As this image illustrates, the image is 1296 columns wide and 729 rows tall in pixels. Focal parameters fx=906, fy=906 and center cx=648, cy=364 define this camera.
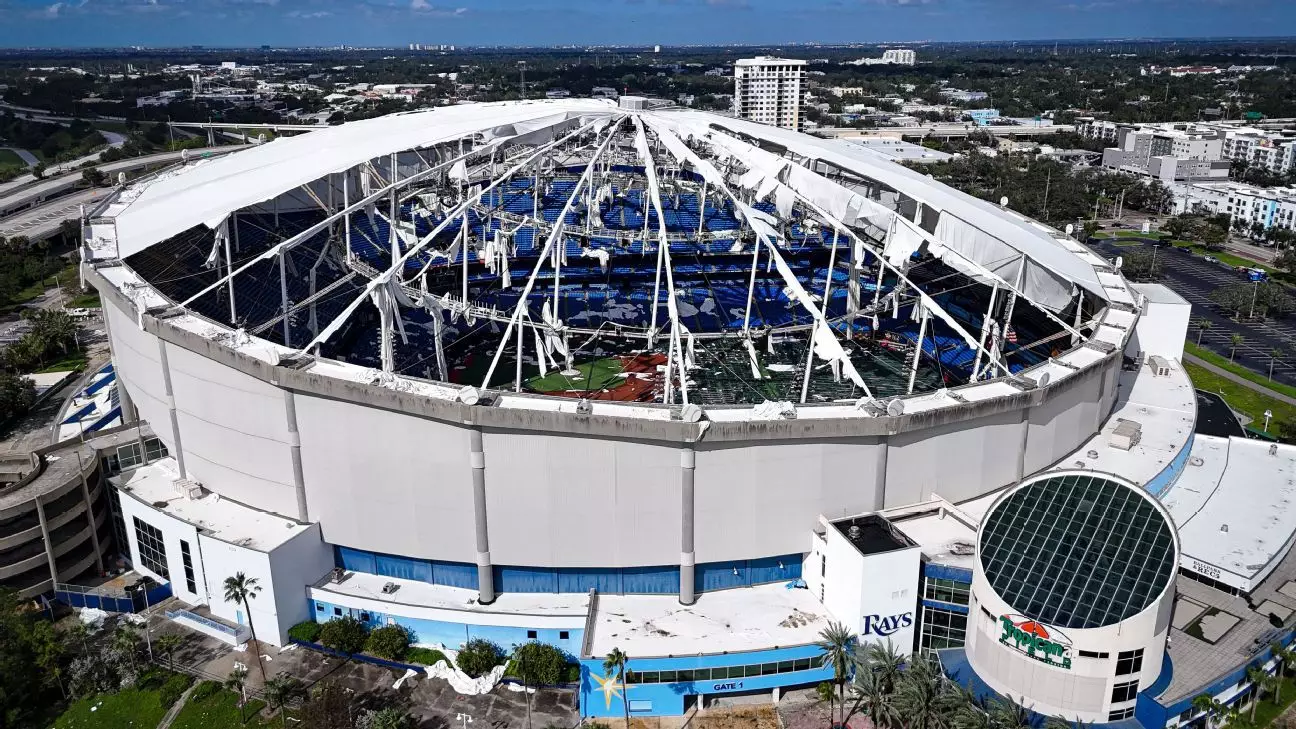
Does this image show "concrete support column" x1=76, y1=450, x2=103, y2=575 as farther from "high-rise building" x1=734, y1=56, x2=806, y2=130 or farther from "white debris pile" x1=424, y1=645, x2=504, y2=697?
"high-rise building" x1=734, y1=56, x2=806, y2=130

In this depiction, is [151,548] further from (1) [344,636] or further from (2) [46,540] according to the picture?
(1) [344,636]

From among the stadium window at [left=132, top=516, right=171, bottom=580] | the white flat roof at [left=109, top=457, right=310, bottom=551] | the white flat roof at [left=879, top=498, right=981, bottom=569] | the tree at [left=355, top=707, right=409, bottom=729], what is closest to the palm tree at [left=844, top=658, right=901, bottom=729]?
the white flat roof at [left=879, top=498, right=981, bottom=569]

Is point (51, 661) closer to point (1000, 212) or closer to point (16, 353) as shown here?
point (16, 353)

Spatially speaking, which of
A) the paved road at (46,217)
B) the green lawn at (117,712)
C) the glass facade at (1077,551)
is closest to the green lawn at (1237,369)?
the glass facade at (1077,551)

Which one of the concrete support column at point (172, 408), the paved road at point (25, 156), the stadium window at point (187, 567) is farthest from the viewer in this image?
the paved road at point (25, 156)

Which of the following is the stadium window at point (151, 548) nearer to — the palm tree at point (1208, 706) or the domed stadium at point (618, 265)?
the domed stadium at point (618, 265)

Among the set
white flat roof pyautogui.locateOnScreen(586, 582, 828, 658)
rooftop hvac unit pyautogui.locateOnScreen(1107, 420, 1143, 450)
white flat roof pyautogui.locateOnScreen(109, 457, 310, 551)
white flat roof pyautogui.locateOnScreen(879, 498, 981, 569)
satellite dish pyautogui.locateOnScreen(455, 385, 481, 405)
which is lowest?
white flat roof pyautogui.locateOnScreen(586, 582, 828, 658)
